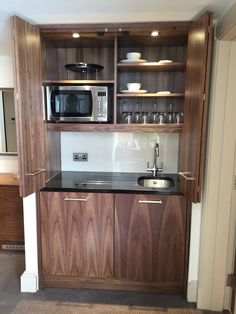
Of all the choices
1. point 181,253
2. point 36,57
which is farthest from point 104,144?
point 181,253

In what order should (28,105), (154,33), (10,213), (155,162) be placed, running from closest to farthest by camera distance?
1. (28,105)
2. (154,33)
3. (155,162)
4. (10,213)

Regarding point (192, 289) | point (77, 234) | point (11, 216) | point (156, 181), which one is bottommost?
point (192, 289)

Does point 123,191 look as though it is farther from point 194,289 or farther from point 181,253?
point 194,289

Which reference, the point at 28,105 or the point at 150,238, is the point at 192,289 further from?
the point at 28,105

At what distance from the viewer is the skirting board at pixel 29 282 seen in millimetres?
2150

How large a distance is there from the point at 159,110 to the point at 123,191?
914 millimetres

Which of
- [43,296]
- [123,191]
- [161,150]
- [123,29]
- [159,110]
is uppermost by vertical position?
[123,29]

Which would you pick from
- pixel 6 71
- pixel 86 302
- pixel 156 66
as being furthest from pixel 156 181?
pixel 6 71

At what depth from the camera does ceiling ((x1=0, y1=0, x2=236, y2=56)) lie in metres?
1.60

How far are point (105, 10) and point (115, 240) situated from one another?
176 centimetres

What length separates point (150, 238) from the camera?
204 cm

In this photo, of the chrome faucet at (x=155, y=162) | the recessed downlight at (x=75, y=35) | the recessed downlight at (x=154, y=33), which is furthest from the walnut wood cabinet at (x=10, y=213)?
the recessed downlight at (x=154, y=33)

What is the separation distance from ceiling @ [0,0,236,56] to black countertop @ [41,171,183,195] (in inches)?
50.5

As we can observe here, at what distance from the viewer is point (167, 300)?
81.8 inches
